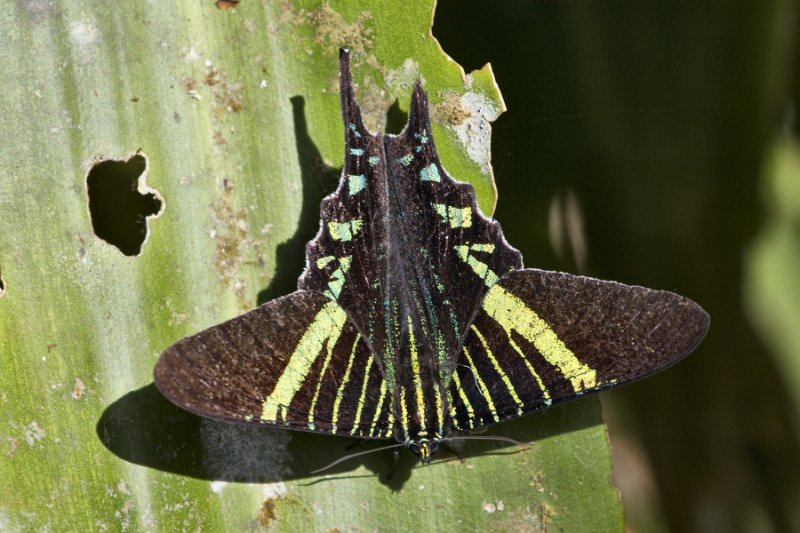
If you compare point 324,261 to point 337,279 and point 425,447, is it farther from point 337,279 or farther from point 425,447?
point 425,447

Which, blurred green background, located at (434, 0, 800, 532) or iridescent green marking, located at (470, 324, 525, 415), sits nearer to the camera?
iridescent green marking, located at (470, 324, 525, 415)

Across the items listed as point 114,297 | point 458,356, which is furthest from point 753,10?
point 114,297

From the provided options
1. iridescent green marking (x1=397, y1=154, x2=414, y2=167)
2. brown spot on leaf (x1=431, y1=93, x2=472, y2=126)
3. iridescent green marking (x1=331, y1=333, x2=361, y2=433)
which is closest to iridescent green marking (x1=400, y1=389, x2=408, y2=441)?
iridescent green marking (x1=331, y1=333, x2=361, y2=433)

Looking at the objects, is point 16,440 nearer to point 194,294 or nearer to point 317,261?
point 194,294

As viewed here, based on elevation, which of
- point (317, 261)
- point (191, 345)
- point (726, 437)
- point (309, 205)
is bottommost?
point (726, 437)

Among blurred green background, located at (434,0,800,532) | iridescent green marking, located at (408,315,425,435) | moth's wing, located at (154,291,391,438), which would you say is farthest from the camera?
blurred green background, located at (434,0,800,532)

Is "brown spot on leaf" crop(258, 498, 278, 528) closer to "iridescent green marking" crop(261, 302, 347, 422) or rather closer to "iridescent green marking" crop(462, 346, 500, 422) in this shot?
"iridescent green marking" crop(261, 302, 347, 422)

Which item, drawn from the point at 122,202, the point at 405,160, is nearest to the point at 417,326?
the point at 405,160
